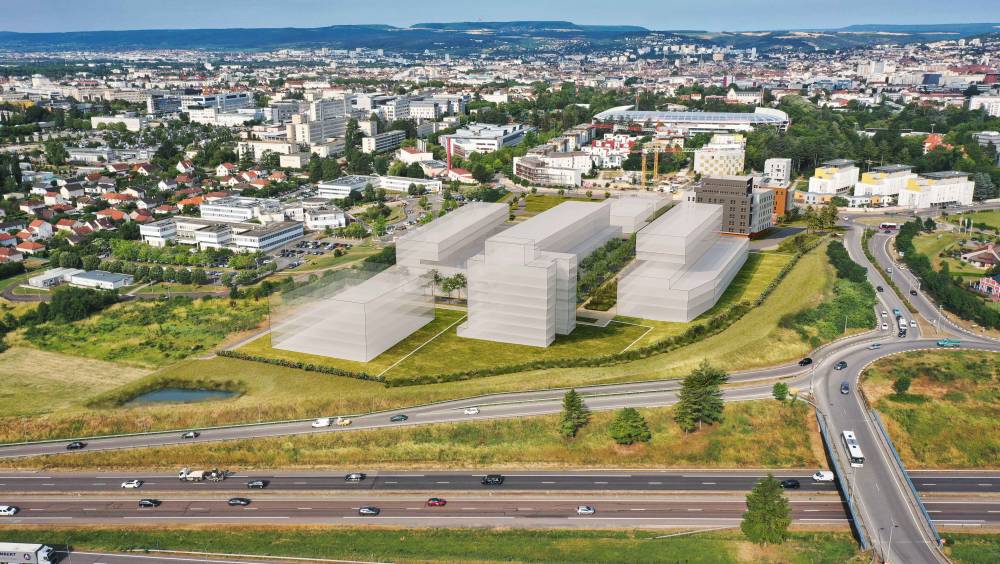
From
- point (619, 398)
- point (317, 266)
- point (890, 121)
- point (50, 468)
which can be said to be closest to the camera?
point (50, 468)

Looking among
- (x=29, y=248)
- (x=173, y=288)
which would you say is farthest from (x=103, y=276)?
(x=29, y=248)

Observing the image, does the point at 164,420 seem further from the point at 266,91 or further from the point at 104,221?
the point at 266,91

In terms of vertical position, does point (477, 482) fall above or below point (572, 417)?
below

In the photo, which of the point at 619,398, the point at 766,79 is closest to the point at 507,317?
the point at 619,398

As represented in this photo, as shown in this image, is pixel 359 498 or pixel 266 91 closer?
pixel 359 498

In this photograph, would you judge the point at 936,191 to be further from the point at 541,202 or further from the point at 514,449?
the point at 514,449

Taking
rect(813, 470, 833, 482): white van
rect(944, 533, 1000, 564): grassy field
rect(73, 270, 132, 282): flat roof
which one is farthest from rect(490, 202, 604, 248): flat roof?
rect(73, 270, 132, 282): flat roof

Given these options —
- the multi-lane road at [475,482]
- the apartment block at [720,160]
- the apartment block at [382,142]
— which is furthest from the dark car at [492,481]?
the apartment block at [382,142]

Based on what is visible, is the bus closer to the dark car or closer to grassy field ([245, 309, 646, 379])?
grassy field ([245, 309, 646, 379])

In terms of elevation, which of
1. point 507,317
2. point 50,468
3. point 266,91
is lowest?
point 50,468
